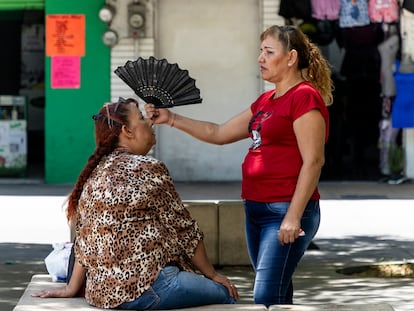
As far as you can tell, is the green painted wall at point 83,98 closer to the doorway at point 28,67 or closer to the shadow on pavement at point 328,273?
the doorway at point 28,67

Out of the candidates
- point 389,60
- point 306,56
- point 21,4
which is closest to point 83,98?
point 21,4

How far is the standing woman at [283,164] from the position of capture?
5.38 m

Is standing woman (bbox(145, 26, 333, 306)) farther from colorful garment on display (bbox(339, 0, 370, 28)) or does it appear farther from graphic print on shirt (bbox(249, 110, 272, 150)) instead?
colorful garment on display (bbox(339, 0, 370, 28))

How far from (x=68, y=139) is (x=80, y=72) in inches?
40.1

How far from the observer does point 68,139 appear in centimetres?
1677

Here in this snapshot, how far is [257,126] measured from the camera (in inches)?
219

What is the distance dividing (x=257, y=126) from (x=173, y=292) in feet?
3.06

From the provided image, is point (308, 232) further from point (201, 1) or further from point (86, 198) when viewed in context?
point (201, 1)

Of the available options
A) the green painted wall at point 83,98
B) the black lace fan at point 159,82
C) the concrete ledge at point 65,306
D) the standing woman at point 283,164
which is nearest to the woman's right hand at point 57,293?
the concrete ledge at point 65,306

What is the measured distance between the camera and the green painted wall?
54.9 feet

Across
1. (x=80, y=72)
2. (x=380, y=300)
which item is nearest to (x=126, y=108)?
(x=380, y=300)

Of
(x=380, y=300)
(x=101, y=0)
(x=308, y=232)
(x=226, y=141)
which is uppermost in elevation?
(x=101, y=0)

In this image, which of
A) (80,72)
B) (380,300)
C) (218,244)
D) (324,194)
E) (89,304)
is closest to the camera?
(89,304)

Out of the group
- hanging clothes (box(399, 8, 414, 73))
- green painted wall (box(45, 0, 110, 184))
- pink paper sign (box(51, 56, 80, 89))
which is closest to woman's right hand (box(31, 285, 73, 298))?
green painted wall (box(45, 0, 110, 184))
